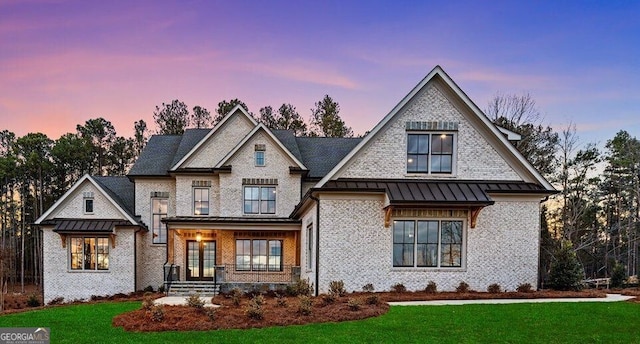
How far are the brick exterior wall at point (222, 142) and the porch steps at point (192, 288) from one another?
625 cm

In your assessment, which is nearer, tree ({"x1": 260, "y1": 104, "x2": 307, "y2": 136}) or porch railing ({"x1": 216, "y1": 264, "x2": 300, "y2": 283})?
porch railing ({"x1": 216, "y1": 264, "x2": 300, "y2": 283})

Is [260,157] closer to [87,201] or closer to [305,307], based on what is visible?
[87,201]

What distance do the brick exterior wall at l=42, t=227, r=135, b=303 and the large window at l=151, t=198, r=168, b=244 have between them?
72.9 inches

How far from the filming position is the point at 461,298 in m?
12.4

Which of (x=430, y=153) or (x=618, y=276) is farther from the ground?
(x=430, y=153)

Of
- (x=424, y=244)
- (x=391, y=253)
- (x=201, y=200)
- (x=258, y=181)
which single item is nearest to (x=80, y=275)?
(x=201, y=200)

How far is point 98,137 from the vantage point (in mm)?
45531

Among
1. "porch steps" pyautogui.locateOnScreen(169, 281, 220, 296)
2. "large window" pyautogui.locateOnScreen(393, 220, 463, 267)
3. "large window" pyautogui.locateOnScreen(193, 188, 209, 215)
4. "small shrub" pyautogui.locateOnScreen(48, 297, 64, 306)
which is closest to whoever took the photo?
"large window" pyautogui.locateOnScreen(393, 220, 463, 267)

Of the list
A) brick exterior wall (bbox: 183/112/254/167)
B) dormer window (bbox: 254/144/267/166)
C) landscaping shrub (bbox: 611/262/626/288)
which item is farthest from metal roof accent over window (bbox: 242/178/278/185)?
landscaping shrub (bbox: 611/262/626/288)

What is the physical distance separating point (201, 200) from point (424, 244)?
1260 cm

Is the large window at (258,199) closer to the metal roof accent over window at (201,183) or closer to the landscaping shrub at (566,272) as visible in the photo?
the metal roof accent over window at (201,183)

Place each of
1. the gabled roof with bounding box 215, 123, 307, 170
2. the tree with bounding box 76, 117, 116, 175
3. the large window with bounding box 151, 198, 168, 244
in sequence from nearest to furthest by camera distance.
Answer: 1. the gabled roof with bounding box 215, 123, 307, 170
2. the large window with bounding box 151, 198, 168, 244
3. the tree with bounding box 76, 117, 116, 175

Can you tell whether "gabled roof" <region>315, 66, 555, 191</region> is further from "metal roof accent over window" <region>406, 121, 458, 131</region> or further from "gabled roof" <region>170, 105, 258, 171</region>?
"gabled roof" <region>170, 105, 258, 171</region>

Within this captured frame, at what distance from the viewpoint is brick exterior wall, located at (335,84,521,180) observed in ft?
47.6
